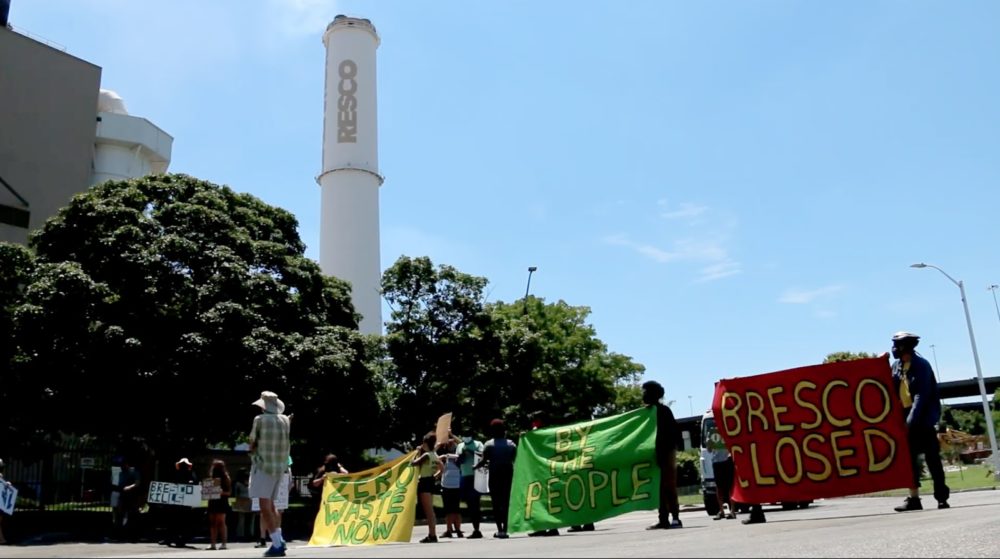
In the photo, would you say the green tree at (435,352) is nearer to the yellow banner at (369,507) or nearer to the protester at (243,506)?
the protester at (243,506)

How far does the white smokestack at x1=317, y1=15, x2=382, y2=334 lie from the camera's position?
55438 millimetres

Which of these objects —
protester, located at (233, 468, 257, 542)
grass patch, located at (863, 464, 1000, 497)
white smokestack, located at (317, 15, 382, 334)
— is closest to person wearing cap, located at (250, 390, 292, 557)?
protester, located at (233, 468, 257, 542)

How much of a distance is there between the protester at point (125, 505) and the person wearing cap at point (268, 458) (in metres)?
10.3

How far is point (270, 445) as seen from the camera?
8.61 metres

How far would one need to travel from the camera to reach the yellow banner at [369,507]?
10453 mm

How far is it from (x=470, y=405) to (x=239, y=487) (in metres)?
14.0

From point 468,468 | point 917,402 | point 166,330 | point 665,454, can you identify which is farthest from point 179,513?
point 917,402

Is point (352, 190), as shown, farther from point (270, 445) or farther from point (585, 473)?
point (270, 445)

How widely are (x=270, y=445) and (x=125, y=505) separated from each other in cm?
1088

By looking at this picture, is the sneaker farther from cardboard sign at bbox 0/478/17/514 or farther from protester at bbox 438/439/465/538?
cardboard sign at bbox 0/478/17/514

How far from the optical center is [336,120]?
5709cm

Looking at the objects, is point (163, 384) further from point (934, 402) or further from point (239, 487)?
point (934, 402)

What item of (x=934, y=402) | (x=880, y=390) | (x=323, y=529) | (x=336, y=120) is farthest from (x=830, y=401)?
(x=336, y=120)

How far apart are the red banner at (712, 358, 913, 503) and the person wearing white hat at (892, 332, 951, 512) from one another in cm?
21
